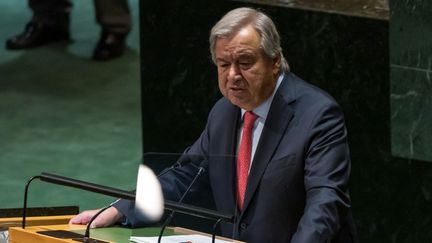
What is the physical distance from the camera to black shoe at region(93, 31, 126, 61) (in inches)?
378

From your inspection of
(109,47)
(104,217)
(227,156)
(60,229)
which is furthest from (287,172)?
(109,47)

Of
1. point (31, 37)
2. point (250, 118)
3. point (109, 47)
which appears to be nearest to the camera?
point (250, 118)

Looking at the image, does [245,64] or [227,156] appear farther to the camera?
[227,156]

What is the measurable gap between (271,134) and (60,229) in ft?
2.52

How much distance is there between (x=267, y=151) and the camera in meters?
4.77

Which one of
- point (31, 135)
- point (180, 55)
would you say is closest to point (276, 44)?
point (180, 55)

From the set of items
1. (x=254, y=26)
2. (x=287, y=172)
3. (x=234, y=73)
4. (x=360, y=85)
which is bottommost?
(x=360, y=85)

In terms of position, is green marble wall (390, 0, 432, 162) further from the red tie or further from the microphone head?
the microphone head

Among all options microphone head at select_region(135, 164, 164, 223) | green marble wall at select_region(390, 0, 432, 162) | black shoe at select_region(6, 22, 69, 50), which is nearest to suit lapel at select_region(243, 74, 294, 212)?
microphone head at select_region(135, 164, 164, 223)

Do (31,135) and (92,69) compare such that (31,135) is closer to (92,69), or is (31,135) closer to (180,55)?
Answer: (92,69)

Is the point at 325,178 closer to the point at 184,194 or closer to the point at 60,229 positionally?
the point at 184,194

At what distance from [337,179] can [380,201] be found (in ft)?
7.07

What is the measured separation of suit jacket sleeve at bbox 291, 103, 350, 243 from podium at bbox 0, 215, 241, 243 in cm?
29

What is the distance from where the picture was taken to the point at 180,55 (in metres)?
7.09
